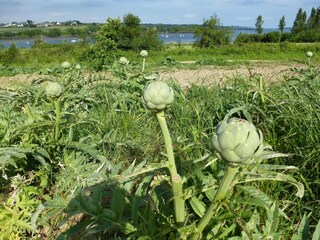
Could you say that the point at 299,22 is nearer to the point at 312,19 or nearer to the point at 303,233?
the point at 312,19

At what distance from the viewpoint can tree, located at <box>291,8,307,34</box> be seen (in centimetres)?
3859

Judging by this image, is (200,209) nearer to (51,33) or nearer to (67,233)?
(67,233)

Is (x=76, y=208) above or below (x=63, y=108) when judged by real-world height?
below

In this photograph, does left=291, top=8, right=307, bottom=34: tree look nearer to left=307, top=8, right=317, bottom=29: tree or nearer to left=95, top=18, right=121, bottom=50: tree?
left=307, top=8, right=317, bottom=29: tree

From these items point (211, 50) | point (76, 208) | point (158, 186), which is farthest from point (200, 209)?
point (211, 50)

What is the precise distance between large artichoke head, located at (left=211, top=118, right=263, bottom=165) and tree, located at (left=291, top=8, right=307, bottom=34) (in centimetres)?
4118

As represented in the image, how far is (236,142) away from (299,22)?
44.0 m

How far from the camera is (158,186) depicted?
117 centimetres

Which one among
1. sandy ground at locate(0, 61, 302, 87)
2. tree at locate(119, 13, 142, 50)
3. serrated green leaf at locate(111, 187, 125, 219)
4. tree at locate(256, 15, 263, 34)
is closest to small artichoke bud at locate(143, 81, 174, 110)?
serrated green leaf at locate(111, 187, 125, 219)

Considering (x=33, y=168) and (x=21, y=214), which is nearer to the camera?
(x=21, y=214)

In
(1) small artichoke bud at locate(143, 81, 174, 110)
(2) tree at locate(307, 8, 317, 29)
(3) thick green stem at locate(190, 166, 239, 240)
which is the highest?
(2) tree at locate(307, 8, 317, 29)

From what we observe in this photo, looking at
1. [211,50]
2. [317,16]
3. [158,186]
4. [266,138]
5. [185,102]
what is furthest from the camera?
[317,16]

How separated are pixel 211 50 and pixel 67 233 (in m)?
18.0

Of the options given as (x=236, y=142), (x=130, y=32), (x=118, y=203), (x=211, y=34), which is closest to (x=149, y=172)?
(x=118, y=203)
